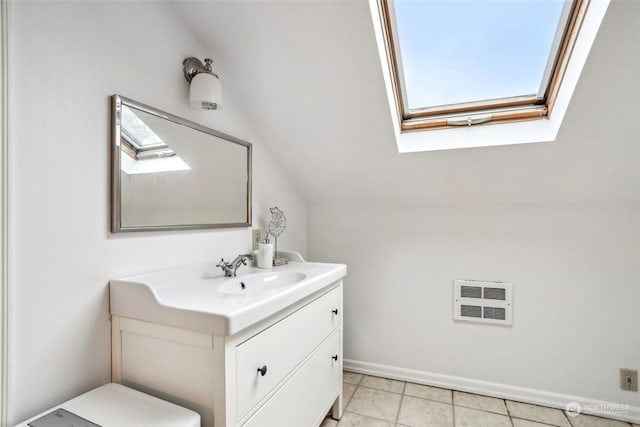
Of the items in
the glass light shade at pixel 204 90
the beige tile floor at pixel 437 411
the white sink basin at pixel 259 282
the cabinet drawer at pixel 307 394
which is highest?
the glass light shade at pixel 204 90

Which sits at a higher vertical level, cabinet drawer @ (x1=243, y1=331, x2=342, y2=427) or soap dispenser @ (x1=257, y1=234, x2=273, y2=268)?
soap dispenser @ (x1=257, y1=234, x2=273, y2=268)

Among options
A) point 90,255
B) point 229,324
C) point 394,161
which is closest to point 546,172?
point 394,161

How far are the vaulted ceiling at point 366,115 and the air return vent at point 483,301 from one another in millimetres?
514

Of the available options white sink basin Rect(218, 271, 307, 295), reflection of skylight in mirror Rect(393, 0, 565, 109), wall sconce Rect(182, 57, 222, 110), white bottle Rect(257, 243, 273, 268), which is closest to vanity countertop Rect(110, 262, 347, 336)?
white sink basin Rect(218, 271, 307, 295)

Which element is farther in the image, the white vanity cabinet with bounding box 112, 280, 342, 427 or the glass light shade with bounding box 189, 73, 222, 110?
the glass light shade with bounding box 189, 73, 222, 110

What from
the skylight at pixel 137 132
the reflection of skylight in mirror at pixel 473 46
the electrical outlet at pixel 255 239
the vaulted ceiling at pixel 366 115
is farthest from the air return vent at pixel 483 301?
the skylight at pixel 137 132

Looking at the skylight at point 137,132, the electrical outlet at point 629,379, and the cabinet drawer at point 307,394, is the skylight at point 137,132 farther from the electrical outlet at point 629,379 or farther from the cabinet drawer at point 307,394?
the electrical outlet at point 629,379

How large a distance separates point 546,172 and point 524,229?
14.3 inches

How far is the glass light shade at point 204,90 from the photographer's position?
134 centimetres

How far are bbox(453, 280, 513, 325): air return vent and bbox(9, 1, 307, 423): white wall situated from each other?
1.72 metres

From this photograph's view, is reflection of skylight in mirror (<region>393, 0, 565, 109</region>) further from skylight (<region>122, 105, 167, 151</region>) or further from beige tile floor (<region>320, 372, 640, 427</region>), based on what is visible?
beige tile floor (<region>320, 372, 640, 427</region>)

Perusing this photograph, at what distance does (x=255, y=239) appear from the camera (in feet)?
6.07

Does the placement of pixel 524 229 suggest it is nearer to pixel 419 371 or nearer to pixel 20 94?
pixel 419 371

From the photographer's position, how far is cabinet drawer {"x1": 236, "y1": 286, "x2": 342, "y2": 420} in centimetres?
98
